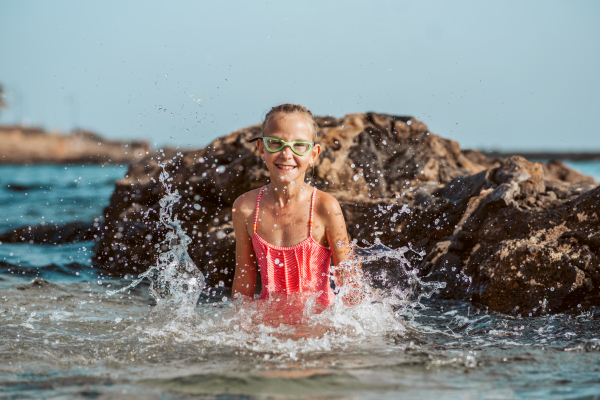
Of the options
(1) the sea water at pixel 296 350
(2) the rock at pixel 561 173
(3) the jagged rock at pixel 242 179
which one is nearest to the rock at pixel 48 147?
(3) the jagged rock at pixel 242 179

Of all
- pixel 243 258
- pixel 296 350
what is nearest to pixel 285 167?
pixel 243 258

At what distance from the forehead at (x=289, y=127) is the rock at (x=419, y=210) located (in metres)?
1.83

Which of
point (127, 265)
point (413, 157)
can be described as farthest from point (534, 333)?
point (127, 265)

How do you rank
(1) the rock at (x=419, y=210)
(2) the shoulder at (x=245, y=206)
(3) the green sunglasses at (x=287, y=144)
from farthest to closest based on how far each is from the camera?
(1) the rock at (x=419, y=210) → (2) the shoulder at (x=245, y=206) → (3) the green sunglasses at (x=287, y=144)

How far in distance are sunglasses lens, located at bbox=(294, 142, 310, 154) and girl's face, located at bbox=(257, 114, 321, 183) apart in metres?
0.03

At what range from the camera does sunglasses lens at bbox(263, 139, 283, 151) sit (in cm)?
372

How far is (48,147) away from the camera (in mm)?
70500

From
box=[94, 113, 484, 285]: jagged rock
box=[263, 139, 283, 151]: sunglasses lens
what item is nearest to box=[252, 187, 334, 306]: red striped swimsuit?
box=[263, 139, 283, 151]: sunglasses lens

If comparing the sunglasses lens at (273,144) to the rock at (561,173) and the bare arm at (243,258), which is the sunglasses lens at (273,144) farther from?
the rock at (561,173)

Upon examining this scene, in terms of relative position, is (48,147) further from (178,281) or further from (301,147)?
(301,147)

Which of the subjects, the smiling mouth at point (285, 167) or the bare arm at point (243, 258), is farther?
the bare arm at point (243, 258)

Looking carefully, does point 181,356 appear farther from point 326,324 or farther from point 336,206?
point 336,206

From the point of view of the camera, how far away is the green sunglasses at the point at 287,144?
3707 millimetres

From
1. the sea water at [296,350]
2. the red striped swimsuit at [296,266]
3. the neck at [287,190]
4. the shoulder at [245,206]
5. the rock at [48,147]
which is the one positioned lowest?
the sea water at [296,350]
